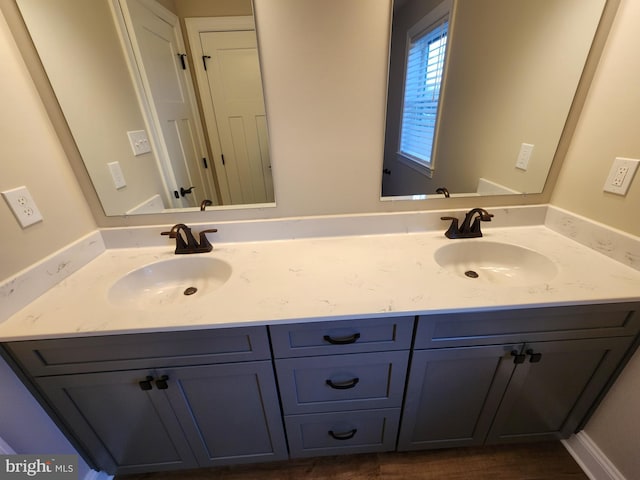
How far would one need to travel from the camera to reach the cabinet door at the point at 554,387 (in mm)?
879

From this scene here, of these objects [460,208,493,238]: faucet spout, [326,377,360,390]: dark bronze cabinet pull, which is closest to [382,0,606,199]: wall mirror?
[460,208,493,238]: faucet spout

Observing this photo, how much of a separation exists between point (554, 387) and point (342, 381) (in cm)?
82

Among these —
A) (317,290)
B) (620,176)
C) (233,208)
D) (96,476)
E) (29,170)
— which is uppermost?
(29,170)

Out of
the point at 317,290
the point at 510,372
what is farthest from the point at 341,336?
the point at 510,372

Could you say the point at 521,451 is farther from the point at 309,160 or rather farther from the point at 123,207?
the point at 123,207

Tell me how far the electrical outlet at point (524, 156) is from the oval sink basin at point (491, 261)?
381mm

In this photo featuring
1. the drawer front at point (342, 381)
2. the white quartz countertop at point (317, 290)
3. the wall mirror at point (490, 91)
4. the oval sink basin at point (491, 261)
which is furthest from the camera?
the oval sink basin at point (491, 261)

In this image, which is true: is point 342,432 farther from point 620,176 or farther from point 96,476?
point 620,176

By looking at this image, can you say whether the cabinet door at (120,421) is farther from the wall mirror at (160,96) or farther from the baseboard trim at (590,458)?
the baseboard trim at (590,458)

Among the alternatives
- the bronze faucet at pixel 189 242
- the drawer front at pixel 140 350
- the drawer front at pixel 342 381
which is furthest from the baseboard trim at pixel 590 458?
the bronze faucet at pixel 189 242

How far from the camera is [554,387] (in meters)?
0.97
